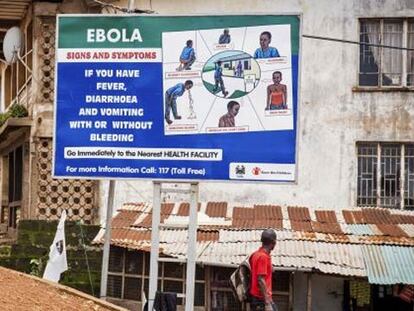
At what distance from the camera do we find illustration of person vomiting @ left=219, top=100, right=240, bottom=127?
35.7ft

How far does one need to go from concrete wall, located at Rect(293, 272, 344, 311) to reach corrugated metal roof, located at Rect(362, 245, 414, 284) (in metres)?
1.40

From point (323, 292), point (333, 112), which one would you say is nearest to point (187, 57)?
point (333, 112)

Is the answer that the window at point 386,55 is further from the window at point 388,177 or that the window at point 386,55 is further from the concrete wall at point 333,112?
the window at point 388,177

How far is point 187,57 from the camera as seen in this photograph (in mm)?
10992

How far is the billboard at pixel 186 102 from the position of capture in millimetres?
10820

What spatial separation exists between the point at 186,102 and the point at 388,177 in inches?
283

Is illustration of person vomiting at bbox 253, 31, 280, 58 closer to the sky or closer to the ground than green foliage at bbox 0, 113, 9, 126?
closer to the sky

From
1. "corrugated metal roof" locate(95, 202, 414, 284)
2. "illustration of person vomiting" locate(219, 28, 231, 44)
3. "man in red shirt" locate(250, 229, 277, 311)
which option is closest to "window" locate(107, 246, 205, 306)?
"corrugated metal roof" locate(95, 202, 414, 284)

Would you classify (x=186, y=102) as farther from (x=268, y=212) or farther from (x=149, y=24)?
(x=268, y=212)

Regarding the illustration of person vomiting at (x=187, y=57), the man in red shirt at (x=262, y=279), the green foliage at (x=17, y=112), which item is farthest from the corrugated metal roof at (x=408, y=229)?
the green foliage at (x=17, y=112)

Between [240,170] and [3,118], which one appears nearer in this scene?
[240,170]

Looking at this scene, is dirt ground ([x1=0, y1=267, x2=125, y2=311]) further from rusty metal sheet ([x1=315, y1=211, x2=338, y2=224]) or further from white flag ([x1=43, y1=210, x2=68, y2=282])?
rusty metal sheet ([x1=315, y1=211, x2=338, y2=224])

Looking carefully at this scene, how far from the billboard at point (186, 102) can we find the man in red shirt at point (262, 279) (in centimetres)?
157

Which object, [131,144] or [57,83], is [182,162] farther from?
[57,83]
